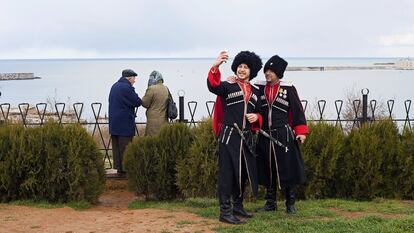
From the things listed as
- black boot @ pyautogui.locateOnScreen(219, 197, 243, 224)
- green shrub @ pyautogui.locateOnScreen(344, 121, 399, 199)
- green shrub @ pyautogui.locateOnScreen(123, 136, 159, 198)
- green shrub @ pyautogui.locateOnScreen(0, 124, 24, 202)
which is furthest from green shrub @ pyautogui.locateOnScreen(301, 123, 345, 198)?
green shrub @ pyautogui.locateOnScreen(0, 124, 24, 202)

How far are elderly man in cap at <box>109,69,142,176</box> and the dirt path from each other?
1.87 m

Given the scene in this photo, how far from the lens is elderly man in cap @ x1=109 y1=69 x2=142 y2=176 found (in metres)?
8.28

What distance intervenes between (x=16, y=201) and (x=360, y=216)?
388 centimetres

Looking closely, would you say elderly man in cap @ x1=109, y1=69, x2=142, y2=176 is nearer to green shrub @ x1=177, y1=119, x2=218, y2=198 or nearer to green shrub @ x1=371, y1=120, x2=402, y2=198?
green shrub @ x1=177, y1=119, x2=218, y2=198

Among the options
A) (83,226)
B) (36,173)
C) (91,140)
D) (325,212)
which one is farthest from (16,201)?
(325,212)

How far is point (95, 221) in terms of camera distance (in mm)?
5816

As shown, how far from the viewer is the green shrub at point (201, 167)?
23.1 ft

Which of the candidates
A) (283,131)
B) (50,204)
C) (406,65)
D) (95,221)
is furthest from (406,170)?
(406,65)

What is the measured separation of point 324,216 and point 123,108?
11.3ft

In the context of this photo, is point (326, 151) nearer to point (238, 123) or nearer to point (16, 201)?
point (238, 123)

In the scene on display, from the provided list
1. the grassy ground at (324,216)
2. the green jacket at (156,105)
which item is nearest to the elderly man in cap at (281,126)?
the grassy ground at (324,216)

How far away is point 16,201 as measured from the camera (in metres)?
6.96

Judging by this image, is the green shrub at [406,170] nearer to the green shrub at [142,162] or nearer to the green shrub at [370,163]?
the green shrub at [370,163]

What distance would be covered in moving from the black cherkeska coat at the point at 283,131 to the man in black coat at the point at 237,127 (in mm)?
180
